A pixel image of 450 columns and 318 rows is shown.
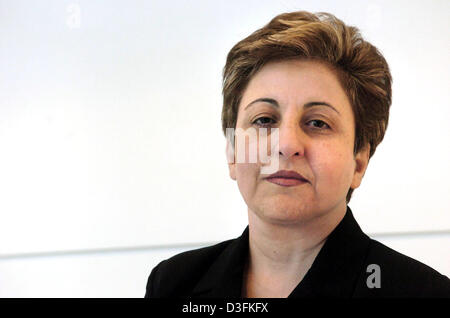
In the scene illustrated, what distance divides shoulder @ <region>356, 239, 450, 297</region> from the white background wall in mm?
325

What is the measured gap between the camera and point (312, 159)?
2.94 ft

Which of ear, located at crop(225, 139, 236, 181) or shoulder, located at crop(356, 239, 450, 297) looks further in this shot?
ear, located at crop(225, 139, 236, 181)

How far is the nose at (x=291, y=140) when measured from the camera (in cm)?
88

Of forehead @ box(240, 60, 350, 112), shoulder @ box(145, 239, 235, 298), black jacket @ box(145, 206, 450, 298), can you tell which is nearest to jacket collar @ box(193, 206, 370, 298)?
black jacket @ box(145, 206, 450, 298)

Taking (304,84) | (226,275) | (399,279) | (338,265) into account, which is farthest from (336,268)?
(304,84)

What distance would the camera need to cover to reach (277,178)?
2.93 ft

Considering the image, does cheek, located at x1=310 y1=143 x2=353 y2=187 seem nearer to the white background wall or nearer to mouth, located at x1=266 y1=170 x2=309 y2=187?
mouth, located at x1=266 y1=170 x2=309 y2=187

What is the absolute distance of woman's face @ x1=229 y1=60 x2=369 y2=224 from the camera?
89cm

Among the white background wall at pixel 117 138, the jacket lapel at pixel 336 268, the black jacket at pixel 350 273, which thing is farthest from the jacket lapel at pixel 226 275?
the white background wall at pixel 117 138

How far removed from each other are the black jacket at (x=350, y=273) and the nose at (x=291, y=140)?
6.7 inches

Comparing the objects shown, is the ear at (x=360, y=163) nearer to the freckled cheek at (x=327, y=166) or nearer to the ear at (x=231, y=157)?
the freckled cheek at (x=327, y=166)

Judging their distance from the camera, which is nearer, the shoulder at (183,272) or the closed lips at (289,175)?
the closed lips at (289,175)

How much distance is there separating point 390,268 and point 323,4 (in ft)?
2.18

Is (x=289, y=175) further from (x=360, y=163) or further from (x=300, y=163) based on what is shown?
(x=360, y=163)
